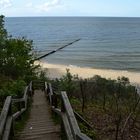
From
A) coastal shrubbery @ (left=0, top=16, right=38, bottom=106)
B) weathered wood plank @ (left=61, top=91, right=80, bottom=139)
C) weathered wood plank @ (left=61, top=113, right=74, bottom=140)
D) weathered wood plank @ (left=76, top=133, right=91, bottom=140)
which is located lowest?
coastal shrubbery @ (left=0, top=16, right=38, bottom=106)

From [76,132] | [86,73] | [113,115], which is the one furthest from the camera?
[86,73]

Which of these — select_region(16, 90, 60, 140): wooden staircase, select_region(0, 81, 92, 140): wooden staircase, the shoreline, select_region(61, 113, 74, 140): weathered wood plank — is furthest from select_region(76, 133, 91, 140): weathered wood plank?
the shoreline

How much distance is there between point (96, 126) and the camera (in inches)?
518

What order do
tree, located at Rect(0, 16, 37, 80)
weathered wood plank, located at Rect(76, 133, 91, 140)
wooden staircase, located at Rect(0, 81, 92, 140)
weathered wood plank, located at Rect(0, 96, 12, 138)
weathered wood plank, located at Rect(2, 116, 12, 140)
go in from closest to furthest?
weathered wood plank, located at Rect(76, 133, 91, 140) < weathered wood plank, located at Rect(0, 96, 12, 138) < wooden staircase, located at Rect(0, 81, 92, 140) < weathered wood plank, located at Rect(2, 116, 12, 140) < tree, located at Rect(0, 16, 37, 80)

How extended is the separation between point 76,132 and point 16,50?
22960mm

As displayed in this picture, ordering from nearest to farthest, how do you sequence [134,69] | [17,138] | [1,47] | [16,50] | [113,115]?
[17,138]
[113,115]
[1,47]
[16,50]
[134,69]

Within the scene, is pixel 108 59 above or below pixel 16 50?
below

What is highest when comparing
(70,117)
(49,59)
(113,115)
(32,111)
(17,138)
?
(70,117)

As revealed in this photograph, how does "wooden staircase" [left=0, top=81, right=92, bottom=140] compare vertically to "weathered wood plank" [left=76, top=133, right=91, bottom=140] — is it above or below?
below

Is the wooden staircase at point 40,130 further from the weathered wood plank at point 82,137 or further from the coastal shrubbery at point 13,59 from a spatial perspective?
the coastal shrubbery at point 13,59

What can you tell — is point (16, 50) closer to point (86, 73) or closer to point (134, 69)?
point (86, 73)

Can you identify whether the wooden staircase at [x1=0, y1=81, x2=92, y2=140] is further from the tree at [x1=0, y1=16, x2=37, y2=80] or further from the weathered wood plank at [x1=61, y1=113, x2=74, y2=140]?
the tree at [x1=0, y1=16, x2=37, y2=80]

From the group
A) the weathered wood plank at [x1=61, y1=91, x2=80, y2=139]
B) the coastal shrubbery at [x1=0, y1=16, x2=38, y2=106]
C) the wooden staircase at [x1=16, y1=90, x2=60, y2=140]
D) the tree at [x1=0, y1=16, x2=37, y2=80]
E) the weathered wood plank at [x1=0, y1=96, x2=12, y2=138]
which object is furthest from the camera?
the tree at [x1=0, y1=16, x2=37, y2=80]

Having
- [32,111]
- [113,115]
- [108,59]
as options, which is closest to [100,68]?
[108,59]
